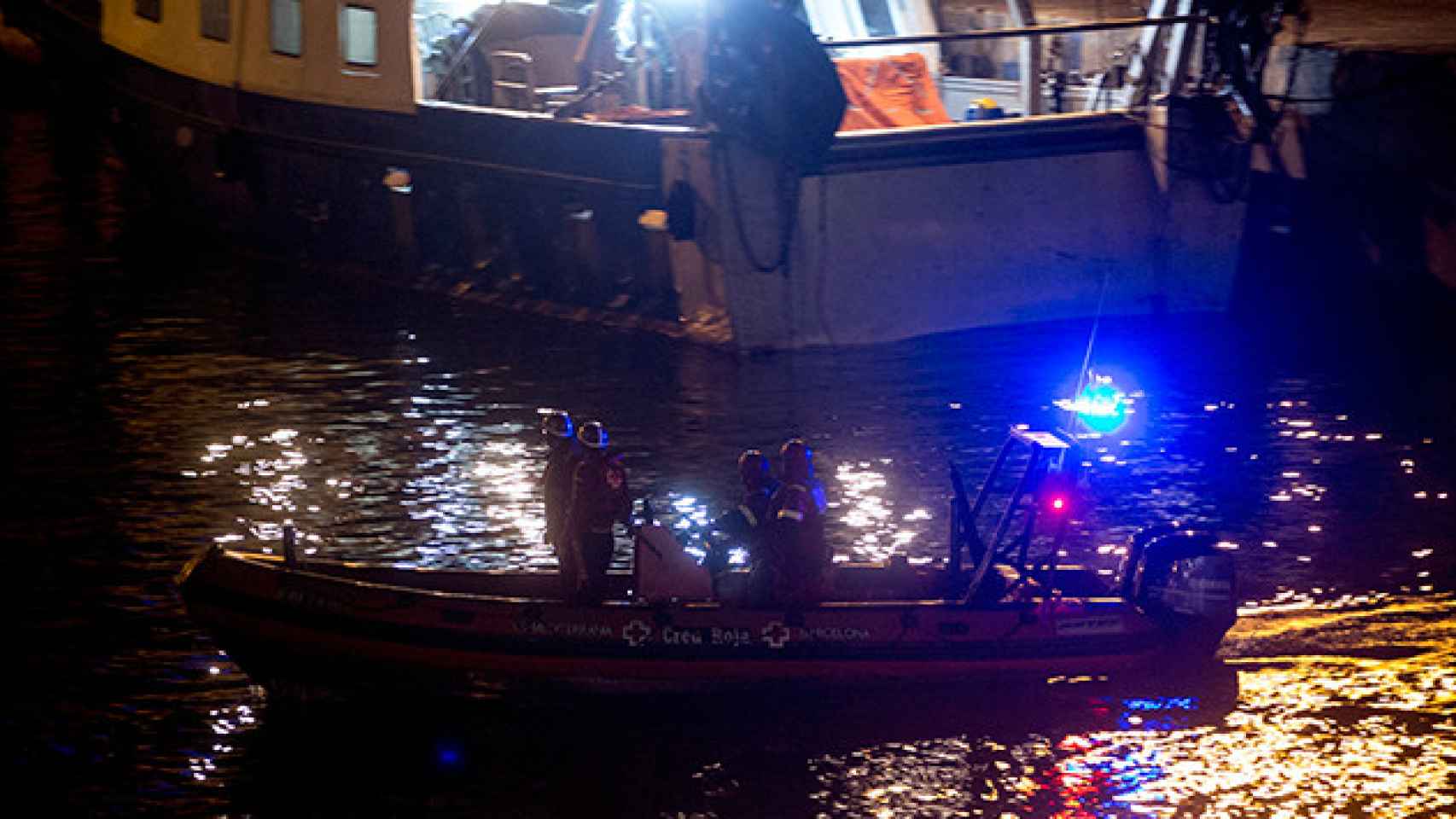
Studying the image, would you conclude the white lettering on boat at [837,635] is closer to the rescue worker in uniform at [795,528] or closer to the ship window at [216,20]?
the rescue worker in uniform at [795,528]

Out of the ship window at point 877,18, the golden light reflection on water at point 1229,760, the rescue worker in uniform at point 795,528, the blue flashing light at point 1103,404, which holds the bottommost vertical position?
the golden light reflection on water at point 1229,760

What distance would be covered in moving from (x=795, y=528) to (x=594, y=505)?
3.85 ft

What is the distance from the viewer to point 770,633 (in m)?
11.7

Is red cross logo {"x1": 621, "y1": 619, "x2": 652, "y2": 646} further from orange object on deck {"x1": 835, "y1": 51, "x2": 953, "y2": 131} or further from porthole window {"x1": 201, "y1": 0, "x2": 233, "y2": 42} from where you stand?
porthole window {"x1": 201, "y1": 0, "x2": 233, "y2": 42}

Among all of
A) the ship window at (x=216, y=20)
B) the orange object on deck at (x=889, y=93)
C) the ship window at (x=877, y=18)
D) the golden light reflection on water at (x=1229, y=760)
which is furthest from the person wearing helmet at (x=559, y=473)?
the ship window at (x=216, y=20)

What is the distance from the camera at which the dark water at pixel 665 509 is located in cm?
1097

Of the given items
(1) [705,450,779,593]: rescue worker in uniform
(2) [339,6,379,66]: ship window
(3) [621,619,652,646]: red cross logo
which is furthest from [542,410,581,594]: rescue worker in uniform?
(2) [339,6,379,66]: ship window

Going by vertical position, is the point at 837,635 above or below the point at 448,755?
above

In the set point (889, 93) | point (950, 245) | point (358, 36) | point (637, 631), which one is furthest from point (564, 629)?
point (358, 36)

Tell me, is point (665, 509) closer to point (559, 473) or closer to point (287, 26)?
point (559, 473)

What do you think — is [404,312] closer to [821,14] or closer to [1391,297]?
[821,14]

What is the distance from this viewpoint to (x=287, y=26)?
24422mm

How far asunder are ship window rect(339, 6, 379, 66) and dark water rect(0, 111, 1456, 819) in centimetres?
297

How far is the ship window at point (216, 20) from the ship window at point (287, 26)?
898mm
